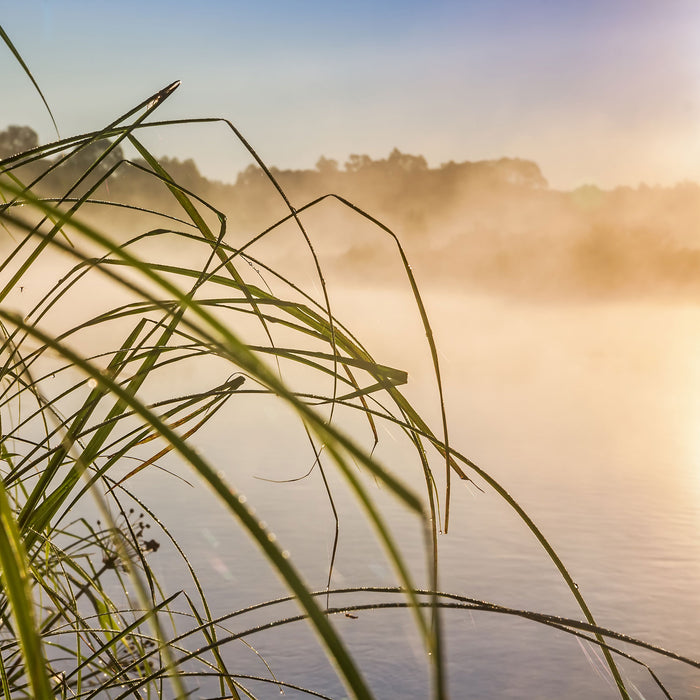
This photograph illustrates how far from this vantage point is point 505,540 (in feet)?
26.7

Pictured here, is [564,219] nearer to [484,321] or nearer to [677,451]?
[484,321]

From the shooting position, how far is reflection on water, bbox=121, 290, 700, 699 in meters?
5.64

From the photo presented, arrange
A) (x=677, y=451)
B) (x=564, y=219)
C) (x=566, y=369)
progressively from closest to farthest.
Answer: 1. (x=677, y=451)
2. (x=566, y=369)
3. (x=564, y=219)

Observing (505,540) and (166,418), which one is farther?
(505,540)

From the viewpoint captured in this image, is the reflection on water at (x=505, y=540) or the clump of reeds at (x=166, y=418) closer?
the clump of reeds at (x=166, y=418)

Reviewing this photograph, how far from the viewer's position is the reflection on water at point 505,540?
564cm

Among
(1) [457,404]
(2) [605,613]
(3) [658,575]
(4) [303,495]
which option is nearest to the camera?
(2) [605,613]

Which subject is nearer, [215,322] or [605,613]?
[215,322]

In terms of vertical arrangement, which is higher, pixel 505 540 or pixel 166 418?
pixel 505 540

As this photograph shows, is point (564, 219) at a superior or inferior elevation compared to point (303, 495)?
superior

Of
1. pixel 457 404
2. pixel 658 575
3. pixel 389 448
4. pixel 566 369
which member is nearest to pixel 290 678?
pixel 658 575

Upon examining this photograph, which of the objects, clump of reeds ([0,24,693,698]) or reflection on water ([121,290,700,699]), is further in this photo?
reflection on water ([121,290,700,699])

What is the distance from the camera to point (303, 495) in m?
9.31

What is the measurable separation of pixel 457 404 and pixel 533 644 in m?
12.7
